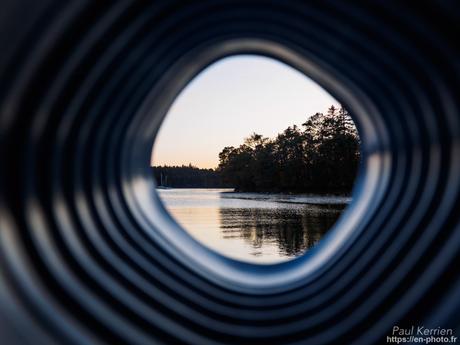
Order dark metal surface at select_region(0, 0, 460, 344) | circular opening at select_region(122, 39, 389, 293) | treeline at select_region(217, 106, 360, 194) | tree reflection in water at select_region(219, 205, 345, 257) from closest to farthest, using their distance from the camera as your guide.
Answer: dark metal surface at select_region(0, 0, 460, 344) → circular opening at select_region(122, 39, 389, 293) → tree reflection in water at select_region(219, 205, 345, 257) → treeline at select_region(217, 106, 360, 194)

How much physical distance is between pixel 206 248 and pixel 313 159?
58.5m

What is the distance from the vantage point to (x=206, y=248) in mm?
4105

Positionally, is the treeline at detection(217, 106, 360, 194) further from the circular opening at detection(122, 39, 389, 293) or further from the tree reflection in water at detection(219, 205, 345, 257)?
the circular opening at detection(122, 39, 389, 293)

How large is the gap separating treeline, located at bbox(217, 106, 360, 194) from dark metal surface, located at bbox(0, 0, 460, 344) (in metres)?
52.4

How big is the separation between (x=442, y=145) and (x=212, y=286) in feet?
5.87

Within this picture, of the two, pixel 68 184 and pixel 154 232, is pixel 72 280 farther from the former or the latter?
pixel 154 232

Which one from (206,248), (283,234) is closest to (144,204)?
(206,248)

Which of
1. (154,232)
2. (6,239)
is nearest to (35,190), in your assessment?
(6,239)

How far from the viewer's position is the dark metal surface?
1928mm

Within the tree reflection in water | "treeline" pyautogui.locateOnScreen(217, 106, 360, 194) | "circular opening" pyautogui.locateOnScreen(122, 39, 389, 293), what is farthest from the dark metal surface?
"treeline" pyautogui.locateOnScreen(217, 106, 360, 194)

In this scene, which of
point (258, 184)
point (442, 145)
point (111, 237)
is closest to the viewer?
point (442, 145)

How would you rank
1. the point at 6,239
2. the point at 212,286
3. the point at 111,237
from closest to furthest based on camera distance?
the point at 6,239, the point at 111,237, the point at 212,286

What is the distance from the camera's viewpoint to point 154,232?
350 cm

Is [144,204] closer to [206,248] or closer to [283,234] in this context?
[206,248]
